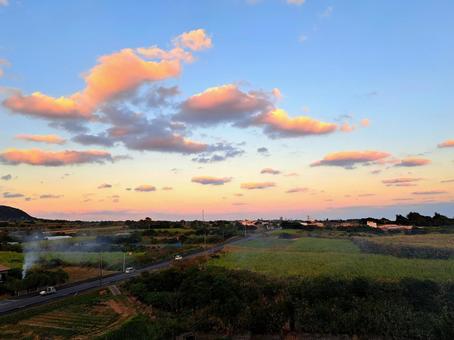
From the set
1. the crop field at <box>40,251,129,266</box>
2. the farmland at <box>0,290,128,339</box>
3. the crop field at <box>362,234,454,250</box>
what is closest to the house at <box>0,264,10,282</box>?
the farmland at <box>0,290,128,339</box>

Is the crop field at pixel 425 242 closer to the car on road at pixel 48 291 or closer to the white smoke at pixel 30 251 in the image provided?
the car on road at pixel 48 291

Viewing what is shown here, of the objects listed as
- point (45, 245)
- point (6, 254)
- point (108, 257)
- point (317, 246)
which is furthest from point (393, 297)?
point (45, 245)

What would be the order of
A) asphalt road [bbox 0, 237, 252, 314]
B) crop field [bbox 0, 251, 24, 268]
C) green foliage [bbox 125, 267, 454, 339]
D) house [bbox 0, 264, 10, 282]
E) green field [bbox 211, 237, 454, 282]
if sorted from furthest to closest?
1. crop field [bbox 0, 251, 24, 268]
2. house [bbox 0, 264, 10, 282]
3. green field [bbox 211, 237, 454, 282]
4. asphalt road [bbox 0, 237, 252, 314]
5. green foliage [bbox 125, 267, 454, 339]

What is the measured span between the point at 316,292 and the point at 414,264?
21.0m

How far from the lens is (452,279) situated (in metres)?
38.2

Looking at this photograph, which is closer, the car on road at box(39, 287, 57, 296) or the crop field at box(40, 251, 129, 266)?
the car on road at box(39, 287, 57, 296)

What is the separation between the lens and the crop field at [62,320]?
109 ft

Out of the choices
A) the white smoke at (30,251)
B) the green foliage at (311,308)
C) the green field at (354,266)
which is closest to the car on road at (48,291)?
the white smoke at (30,251)

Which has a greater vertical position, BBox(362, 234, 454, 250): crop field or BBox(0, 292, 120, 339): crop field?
BBox(362, 234, 454, 250): crop field

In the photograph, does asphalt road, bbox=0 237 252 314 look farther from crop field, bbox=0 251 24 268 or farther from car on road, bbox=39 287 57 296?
crop field, bbox=0 251 24 268

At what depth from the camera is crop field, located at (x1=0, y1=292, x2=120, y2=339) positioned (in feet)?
109

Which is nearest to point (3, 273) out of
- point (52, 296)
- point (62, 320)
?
point (52, 296)

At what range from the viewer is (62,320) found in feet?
121

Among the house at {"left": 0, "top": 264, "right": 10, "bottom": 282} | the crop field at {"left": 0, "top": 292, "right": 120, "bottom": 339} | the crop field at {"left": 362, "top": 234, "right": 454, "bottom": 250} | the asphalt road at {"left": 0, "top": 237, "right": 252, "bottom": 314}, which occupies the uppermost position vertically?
the crop field at {"left": 362, "top": 234, "right": 454, "bottom": 250}
